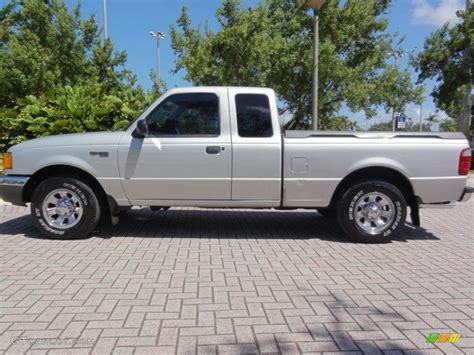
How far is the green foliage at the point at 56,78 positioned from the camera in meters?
13.1

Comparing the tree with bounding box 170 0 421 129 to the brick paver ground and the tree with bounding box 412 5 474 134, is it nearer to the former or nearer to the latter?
the tree with bounding box 412 5 474 134

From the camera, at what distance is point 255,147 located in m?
5.85

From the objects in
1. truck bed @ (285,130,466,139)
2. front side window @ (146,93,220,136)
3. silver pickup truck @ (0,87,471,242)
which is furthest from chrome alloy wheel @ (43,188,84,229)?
truck bed @ (285,130,466,139)

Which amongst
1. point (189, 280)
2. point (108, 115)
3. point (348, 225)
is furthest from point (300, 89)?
point (189, 280)

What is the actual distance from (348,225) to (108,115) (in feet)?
31.0

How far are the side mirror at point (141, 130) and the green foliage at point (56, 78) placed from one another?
752cm

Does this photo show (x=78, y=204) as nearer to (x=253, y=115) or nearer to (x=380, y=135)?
(x=253, y=115)

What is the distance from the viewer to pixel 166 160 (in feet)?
19.2

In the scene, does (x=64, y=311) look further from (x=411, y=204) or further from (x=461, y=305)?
(x=411, y=204)

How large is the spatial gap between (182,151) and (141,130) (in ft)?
1.92

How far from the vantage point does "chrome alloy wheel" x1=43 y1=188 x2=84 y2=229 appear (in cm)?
601

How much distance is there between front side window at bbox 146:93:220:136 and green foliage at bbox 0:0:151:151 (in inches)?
299

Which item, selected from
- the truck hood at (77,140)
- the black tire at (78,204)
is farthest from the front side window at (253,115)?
the black tire at (78,204)

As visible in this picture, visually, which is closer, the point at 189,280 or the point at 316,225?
the point at 189,280
